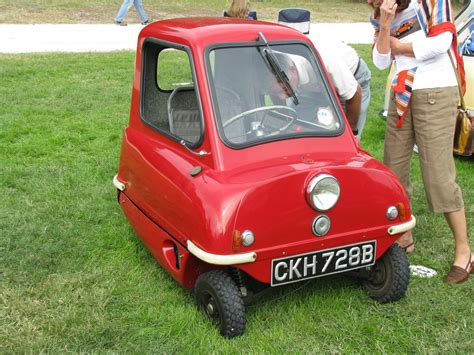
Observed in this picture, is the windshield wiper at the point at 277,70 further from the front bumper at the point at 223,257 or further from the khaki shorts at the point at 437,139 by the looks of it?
Result: the front bumper at the point at 223,257

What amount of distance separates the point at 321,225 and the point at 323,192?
7.1 inches

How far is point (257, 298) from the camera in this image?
11.3 feet

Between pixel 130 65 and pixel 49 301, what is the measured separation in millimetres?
A: 7173

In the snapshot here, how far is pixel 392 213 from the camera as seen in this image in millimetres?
3422

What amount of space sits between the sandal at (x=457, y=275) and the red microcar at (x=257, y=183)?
1.70 ft

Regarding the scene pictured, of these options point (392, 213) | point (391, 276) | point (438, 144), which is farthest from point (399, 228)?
point (438, 144)

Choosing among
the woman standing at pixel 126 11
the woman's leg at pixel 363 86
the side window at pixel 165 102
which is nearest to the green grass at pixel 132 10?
the woman standing at pixel 126 11

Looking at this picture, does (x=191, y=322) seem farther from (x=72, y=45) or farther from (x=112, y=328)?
(x=72, y=45)

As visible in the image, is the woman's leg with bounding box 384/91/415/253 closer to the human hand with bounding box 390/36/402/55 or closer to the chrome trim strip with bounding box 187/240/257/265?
the human hand with bounding box 390/36/402/55

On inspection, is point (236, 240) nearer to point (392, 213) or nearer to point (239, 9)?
point (392, 213)

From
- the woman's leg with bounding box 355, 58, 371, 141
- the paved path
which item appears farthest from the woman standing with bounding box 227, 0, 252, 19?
the paved path

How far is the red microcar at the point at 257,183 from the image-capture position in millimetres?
3125

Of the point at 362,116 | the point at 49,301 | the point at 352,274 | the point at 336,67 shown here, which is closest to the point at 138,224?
the point at 49,301

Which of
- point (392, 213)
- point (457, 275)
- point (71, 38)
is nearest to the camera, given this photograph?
point (392, 213)
